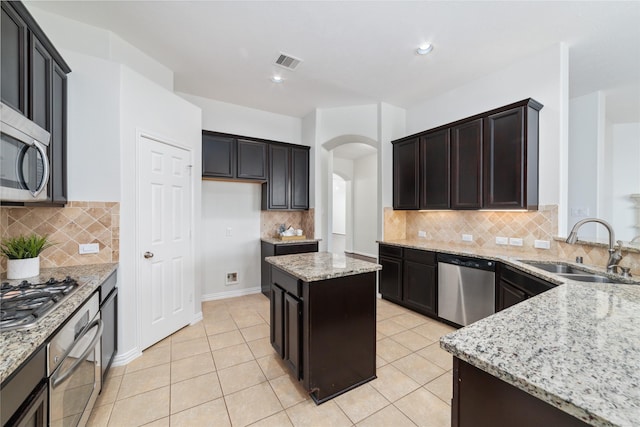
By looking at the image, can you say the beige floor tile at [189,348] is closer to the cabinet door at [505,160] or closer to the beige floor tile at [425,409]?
the beige floor tile at [425,409]

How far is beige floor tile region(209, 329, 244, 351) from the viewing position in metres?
2.69

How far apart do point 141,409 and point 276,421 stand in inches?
37.8

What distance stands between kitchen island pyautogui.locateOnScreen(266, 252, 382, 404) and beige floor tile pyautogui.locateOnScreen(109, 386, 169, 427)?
900mm

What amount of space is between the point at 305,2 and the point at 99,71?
1.88 metres

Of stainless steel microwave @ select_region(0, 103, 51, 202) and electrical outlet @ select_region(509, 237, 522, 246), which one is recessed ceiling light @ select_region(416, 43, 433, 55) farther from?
stainless steel microwave @ select_region(0, 103, 51, 202)

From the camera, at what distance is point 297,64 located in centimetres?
304

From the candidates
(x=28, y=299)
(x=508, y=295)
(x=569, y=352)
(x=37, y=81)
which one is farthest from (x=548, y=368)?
(x=37, y=81)

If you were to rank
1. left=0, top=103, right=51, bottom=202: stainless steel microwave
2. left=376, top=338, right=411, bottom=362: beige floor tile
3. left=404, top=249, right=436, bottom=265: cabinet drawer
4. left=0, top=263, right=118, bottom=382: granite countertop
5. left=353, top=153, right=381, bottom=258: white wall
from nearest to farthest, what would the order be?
left=0, top=263, right=118, bottom=382: granite countertop → left=0, top=103, right=51, bottom=202: stainless steel microwave → left=376, top=338, right=411, bottom=362: beige floor tile → left=404, top=249, right=436, bottom=265: cabinet drawer → left=353, top=153, right=381, bottom=258: white wall

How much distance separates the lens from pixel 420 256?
3369 millimetres

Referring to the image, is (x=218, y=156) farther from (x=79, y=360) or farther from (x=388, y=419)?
(x=388, y=419)

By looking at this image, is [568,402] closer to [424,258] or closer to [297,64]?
[424,258]

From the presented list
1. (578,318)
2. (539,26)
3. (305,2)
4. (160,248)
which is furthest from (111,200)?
(539,26)

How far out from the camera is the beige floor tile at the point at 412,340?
2664 millimetres

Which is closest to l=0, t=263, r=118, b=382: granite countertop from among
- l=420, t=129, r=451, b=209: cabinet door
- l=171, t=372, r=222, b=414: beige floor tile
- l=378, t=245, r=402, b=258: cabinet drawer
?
l=171, t=372, r=222, b=414: beige floor tile
